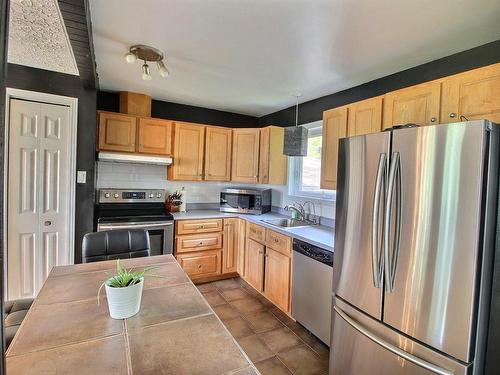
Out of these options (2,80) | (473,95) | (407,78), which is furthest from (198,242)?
(2,80)

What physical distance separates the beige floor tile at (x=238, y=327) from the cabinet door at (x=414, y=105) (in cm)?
207

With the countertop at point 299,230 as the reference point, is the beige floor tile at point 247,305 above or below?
below

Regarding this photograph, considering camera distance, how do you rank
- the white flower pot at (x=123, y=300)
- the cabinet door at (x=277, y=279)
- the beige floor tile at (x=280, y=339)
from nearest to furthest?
the white flower pot at (x=123, y=300) → the beige floor tile at (x=280, y=339) → the cabinet door at (x=277, y=279)

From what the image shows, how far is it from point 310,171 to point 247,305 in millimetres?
1725

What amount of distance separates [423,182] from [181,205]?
2980mm

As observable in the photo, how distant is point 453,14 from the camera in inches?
58.7

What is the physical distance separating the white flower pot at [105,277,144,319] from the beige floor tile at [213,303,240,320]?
1.69 metres

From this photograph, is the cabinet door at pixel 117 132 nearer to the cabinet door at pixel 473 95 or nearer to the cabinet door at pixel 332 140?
the cabinet door at pixel 332 140

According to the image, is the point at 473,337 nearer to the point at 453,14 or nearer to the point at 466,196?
the point at 466,196

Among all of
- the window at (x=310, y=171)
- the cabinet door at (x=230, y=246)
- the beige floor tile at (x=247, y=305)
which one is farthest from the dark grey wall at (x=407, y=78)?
the beige floor tile at (x=247, y=305)

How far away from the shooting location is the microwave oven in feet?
11.9

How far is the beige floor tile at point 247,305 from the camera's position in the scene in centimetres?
274

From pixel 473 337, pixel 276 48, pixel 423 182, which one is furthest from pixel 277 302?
pixel 276 48

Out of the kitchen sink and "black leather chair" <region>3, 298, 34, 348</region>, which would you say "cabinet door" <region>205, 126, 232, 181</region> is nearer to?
the kitchen sink
